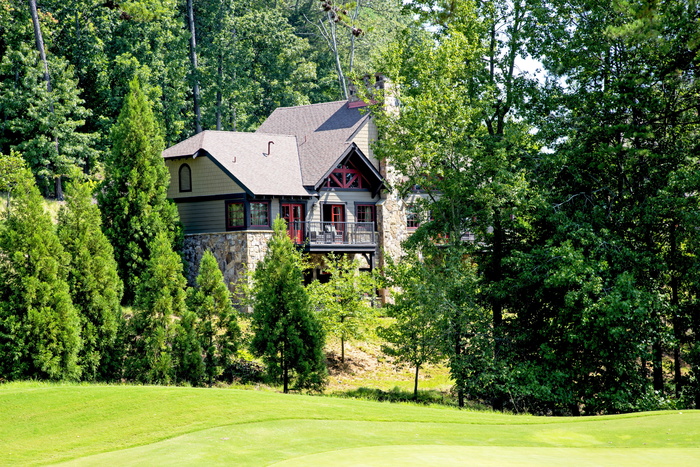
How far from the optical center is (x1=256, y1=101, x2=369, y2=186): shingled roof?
33.8 metres

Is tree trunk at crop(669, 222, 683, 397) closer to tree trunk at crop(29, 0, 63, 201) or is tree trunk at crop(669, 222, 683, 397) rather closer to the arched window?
the arched window

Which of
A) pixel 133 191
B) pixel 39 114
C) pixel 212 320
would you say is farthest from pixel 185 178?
pixel 212 320

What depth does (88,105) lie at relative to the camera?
40406 mm

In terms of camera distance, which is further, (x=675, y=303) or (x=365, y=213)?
(x=365, y=213)

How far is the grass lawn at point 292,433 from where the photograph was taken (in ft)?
34.9

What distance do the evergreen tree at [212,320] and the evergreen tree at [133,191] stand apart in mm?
5515

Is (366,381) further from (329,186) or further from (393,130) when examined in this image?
(329,186)

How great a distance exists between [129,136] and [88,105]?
13.9 meters

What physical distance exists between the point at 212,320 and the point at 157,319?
167 cm

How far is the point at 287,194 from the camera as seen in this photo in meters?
31.6

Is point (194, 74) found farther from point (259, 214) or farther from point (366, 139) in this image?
point (259, 214)

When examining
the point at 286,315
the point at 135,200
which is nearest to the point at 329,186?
the point at 135,200

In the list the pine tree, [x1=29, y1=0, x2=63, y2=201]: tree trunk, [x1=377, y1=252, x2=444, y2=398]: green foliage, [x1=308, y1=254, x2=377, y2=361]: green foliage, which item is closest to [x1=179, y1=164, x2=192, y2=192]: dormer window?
[x1=29, y1=0, x2=63, y2=201]: tree trunk

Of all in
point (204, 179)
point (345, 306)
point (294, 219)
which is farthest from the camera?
point (294, 219)
